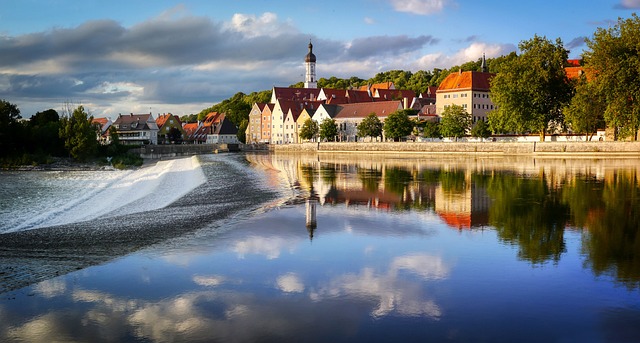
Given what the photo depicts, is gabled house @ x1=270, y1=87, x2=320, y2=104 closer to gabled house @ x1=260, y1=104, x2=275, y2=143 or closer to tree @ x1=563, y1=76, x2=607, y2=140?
gabled house @ x1=260, y1=104, x2=275, y2=143

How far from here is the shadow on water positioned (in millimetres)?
12508

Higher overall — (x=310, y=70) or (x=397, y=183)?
(x=310, y=70)

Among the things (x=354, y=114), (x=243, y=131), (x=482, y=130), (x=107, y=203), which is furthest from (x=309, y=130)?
(x=107, y=203)

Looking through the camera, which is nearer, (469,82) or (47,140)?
(47,140)

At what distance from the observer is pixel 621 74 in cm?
5709

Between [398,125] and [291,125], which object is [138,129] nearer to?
[291,125]

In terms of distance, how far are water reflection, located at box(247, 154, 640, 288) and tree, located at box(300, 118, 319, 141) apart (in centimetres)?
7788

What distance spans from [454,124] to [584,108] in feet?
73.4

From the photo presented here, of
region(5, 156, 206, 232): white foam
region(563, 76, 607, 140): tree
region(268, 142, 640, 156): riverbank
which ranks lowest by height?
region(5, 156, 206, 232): white foam

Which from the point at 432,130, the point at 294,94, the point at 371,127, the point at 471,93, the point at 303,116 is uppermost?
the point at 294,94

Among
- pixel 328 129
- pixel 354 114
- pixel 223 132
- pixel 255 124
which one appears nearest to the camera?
pixel 328 129

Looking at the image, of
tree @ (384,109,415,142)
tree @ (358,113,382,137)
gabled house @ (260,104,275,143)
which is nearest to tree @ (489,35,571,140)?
tree @ (384,109,415,142)

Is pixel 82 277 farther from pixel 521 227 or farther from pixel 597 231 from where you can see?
pixel 597 231

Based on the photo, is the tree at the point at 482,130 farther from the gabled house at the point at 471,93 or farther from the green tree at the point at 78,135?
the green tree at the point at 78,135
